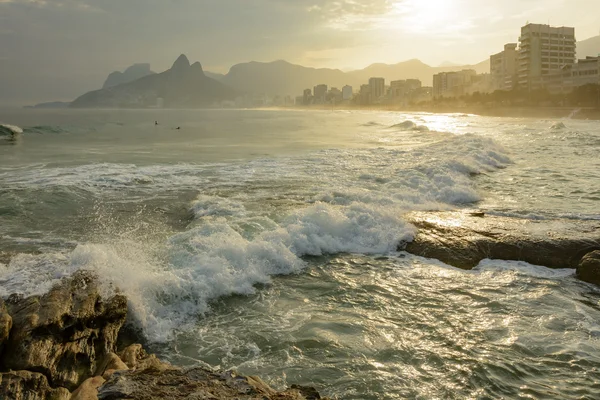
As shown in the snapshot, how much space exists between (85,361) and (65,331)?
39cm

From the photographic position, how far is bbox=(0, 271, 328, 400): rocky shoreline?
12.4 feet

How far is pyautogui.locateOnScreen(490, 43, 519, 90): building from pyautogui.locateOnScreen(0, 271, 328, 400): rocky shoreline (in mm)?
138443

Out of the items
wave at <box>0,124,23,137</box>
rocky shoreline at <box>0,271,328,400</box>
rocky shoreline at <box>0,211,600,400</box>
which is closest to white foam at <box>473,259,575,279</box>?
rocky shoreline at <box>0,211,600,400</box>

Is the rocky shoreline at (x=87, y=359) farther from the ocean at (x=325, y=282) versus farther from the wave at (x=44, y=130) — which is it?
the wave at (x=44, y=130)

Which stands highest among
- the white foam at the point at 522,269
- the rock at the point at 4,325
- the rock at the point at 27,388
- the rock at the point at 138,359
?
the rock at the point at 4,325

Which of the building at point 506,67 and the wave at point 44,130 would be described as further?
the building at point 506,67

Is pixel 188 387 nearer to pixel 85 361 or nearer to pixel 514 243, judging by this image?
pixel 85 361

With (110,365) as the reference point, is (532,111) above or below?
above

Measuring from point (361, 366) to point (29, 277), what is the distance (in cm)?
462

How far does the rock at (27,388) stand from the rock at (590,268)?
792 cm

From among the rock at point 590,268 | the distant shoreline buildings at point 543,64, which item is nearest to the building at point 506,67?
the distant shoreline buildings at point 543,64

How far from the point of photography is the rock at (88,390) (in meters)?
4.06

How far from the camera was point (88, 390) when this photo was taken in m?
4.17

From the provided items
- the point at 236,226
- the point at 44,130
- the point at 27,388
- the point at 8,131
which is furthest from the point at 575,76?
the point at 27,388
